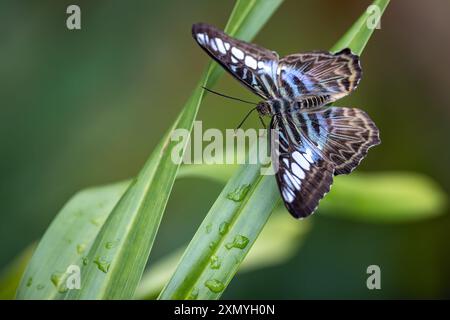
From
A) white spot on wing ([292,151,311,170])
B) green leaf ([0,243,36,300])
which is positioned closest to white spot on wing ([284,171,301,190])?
white spot on wing ([292,151,311,170])

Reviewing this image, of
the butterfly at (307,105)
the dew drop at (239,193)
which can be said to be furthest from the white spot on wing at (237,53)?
the dew drop at (239,193)

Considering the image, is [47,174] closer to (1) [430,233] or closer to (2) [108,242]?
(2) [108,242]

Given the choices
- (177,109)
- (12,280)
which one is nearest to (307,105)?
(12,280)

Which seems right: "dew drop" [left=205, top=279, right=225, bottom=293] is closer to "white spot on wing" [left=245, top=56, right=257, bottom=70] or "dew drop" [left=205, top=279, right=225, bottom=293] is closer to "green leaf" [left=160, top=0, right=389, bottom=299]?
"green leaf" [left=160, top=0, right=389, bottom=299]

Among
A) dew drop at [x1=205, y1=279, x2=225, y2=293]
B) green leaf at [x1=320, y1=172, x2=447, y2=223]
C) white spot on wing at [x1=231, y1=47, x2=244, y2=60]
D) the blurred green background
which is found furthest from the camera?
the blurred green background
